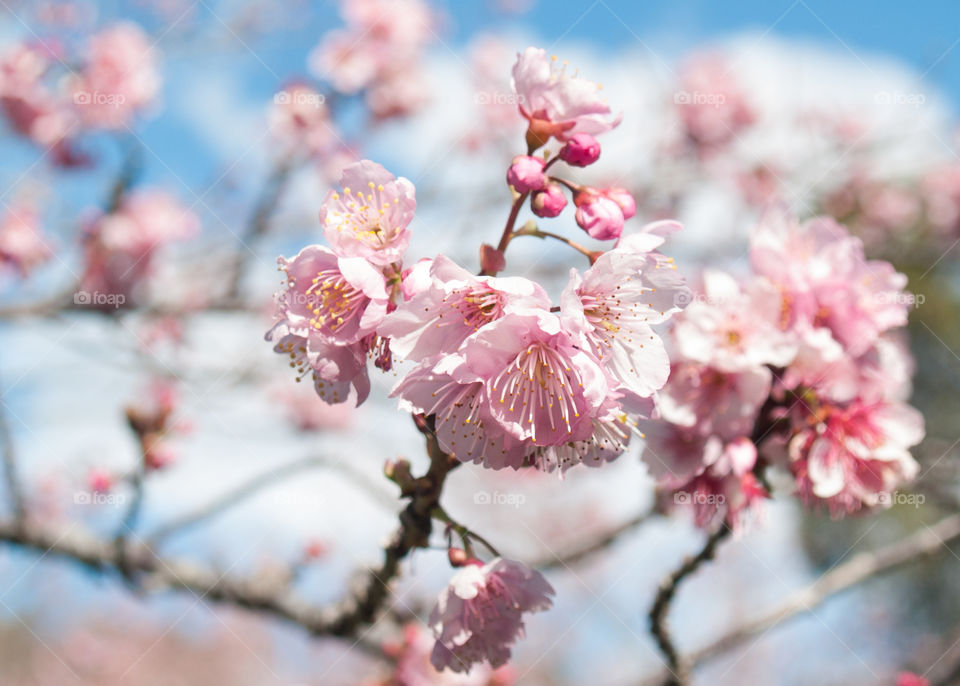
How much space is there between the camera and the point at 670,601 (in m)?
1.37

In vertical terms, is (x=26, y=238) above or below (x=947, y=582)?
above

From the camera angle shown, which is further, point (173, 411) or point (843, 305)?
point (173, 411)

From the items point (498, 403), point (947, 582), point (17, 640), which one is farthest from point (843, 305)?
point (17, 640)

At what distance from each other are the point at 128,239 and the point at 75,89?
0.91m

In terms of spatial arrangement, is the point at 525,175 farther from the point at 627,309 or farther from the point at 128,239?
the point at 128,239

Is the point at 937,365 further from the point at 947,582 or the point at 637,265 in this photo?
the point at 637,265

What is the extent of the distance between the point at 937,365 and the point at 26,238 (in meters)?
11.0

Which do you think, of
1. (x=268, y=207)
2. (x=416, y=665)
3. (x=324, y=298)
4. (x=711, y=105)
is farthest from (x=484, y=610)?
(x=711, y=105)

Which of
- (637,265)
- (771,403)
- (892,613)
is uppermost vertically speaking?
(637,265)

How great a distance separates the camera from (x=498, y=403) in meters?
0.83

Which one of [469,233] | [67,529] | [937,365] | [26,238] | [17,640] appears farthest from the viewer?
[17,640]

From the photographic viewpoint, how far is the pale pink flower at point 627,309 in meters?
0.86

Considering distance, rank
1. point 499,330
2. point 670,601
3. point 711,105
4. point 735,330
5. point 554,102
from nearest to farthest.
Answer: point 499,330 → point 554,102 → point 735,330 → point 670,601 → point 711,105

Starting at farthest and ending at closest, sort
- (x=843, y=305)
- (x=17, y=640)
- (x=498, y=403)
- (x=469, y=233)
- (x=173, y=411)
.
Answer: (x=17, y=640)
(x=469, y=233)
(x=173, y=411)
(x=843, y=305)
(x=498, y=403)
